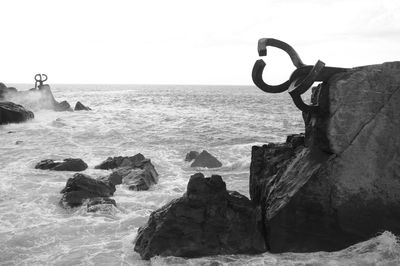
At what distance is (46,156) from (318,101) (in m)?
12.9

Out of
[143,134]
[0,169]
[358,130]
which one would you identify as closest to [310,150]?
[358,130]

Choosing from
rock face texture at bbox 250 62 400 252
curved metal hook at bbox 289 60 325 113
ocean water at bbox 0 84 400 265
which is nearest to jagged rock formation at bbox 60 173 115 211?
ocean water at bbox 0 84 400 265

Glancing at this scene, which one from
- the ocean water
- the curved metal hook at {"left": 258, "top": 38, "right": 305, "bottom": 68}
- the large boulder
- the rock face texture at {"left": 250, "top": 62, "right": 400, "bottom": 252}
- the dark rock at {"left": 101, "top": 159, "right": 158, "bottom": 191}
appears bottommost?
the ocean water

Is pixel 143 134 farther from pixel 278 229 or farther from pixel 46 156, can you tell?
pixel 278 229

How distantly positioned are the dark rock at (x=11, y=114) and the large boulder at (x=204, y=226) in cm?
2305

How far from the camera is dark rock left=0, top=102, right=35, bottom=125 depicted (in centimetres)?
2666

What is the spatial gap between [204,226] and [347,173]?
8.07 ft

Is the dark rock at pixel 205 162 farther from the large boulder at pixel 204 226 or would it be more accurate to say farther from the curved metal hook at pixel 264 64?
the curved metal hook at pixel 264 64

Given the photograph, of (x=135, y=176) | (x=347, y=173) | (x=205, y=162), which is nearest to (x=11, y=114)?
(x=205, y=162)

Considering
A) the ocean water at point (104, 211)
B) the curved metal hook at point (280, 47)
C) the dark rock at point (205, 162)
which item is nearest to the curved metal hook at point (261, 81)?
the curved metal hook at point (280, 47)

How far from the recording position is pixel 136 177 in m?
12.0

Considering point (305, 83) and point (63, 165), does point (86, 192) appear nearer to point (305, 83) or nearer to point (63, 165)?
point (63, 165)

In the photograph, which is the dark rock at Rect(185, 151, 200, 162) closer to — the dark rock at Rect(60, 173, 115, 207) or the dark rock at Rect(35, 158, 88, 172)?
the dark rock at Rect(35, 158, 88, 172)

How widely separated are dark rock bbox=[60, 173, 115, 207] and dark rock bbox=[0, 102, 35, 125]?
61.4ft
